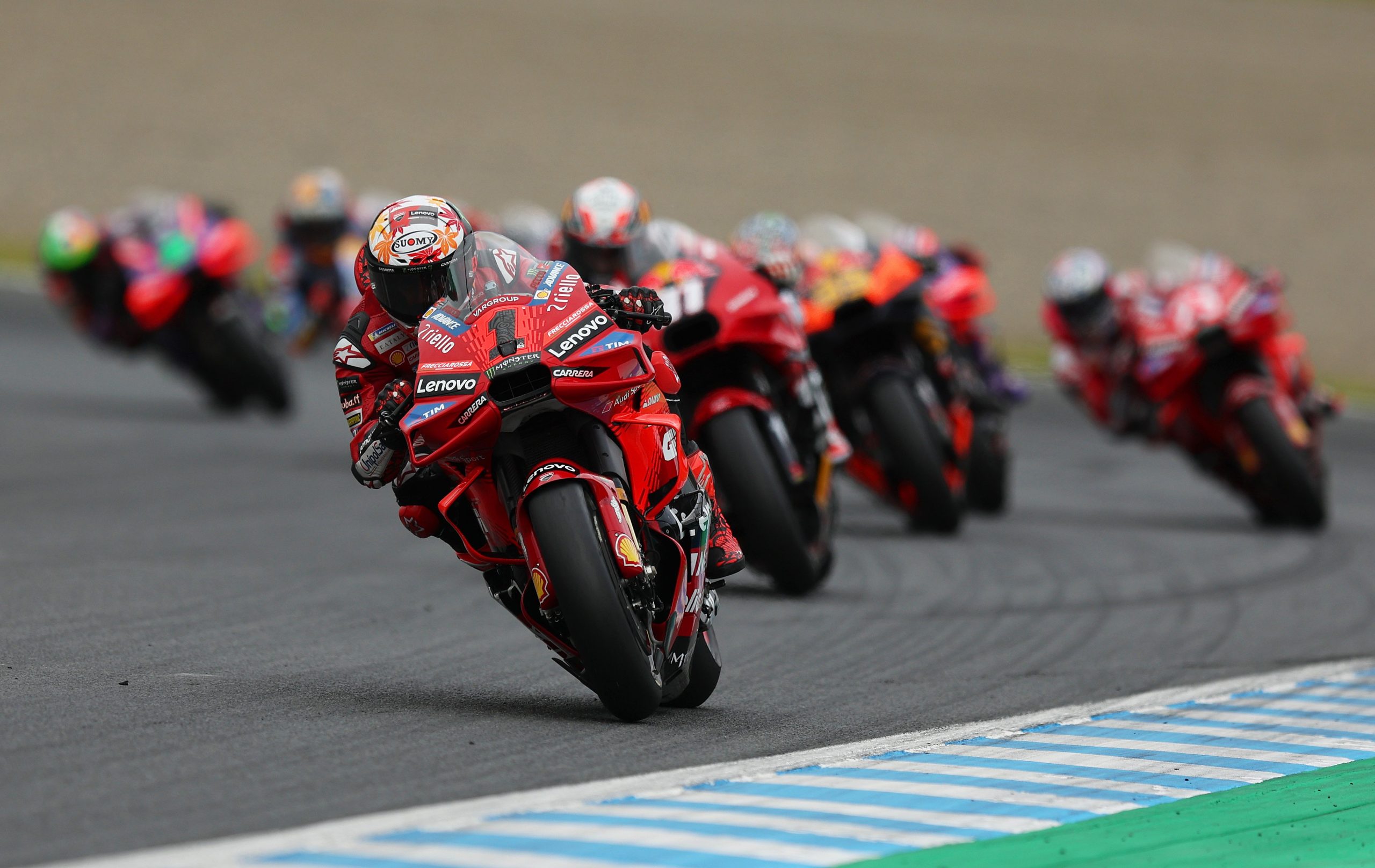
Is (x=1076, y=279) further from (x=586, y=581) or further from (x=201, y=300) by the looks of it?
(x=586, y=581)

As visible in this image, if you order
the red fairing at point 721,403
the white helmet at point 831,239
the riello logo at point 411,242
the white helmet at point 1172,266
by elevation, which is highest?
the riello logo at point 411,242

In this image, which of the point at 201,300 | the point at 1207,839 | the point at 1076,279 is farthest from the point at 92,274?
the point at 1207,839

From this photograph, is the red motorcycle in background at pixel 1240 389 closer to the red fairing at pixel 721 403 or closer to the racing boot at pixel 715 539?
the red fairing at pixel 721 403

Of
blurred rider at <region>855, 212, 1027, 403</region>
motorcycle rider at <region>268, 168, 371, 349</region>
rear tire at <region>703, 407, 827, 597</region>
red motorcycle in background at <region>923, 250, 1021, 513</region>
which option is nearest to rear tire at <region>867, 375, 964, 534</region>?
red motorcycle in background at <region>923, 250, 1021, 513</region>

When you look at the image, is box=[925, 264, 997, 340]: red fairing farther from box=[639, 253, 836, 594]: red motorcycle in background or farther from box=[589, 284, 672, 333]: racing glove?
box=[589, 284, 672, 333]: racing glove

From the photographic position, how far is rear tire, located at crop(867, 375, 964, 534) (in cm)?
1084

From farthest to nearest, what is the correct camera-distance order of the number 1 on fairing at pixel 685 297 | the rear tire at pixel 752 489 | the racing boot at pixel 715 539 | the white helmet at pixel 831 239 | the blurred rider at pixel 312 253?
the blurred rider at pixel 312 253 < the white helmet at pixel 831 239 < the number 1 on fairing at pixel 685 297 < the rear tire at pixel 752 489 < the racing boot at pixel 715 539

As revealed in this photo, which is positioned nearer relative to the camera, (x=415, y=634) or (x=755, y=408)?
(x=415, y=634)

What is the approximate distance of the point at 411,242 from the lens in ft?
19.2

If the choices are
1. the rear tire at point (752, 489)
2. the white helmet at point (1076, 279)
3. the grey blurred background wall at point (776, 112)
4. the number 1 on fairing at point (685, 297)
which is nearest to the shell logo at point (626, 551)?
the rear tire at point (752, 489)

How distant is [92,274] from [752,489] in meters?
9.70

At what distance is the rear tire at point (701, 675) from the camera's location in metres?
6.23

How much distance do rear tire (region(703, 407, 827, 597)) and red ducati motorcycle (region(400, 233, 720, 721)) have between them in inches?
92.8

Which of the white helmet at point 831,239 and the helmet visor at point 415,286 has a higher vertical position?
the helmet visor at point 415,286
